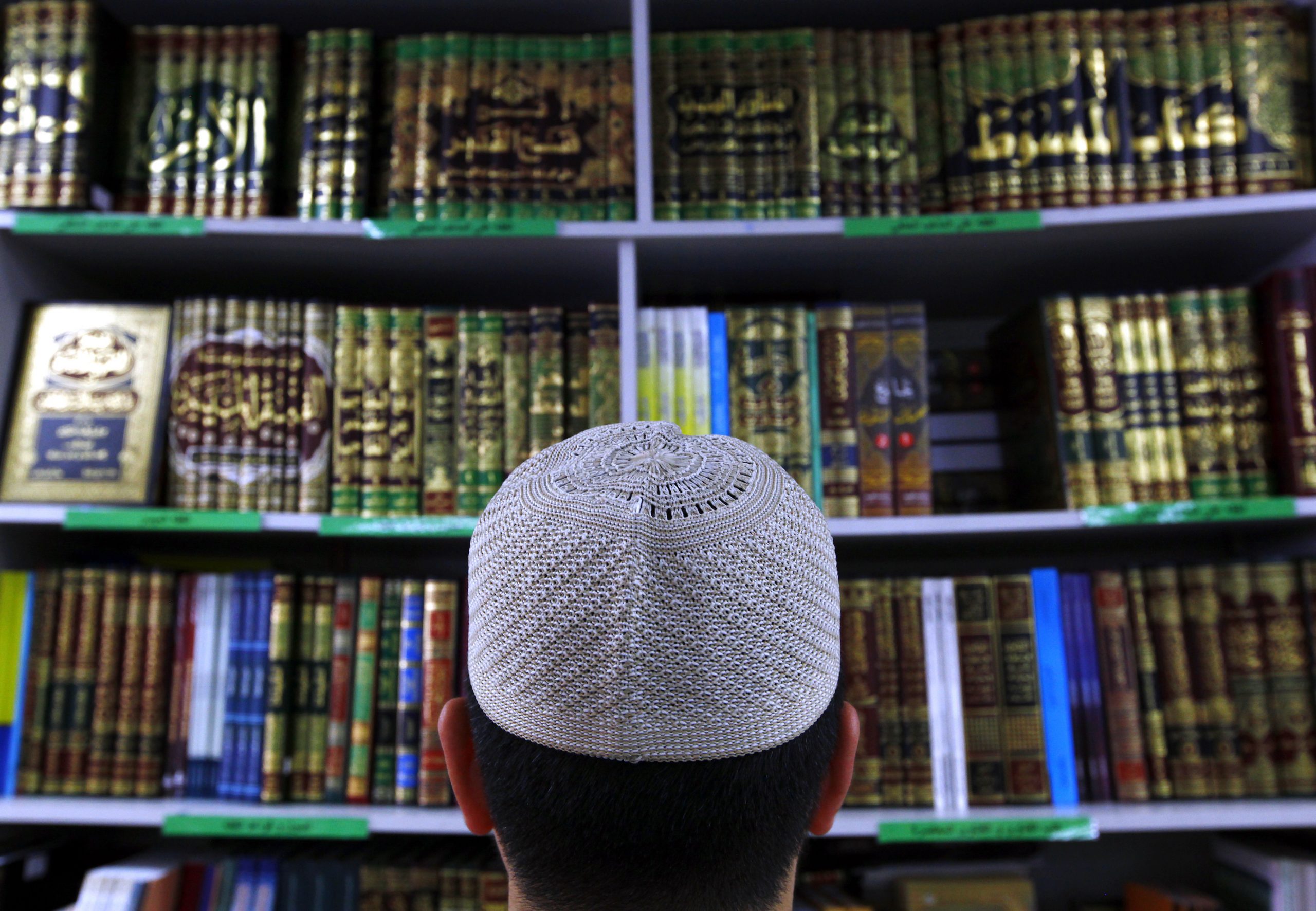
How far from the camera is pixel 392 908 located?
1.19 meters

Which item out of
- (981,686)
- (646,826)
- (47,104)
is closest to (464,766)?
(646,826)

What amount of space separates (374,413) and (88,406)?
449 mm

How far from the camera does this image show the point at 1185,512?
3.83 ft

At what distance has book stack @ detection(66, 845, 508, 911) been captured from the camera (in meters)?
1.16

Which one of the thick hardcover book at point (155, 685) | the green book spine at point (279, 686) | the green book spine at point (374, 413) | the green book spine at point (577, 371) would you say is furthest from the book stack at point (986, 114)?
the thick hardcover book at point (155, 685)

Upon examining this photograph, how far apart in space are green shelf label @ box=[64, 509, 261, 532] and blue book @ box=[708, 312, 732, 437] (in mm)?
691

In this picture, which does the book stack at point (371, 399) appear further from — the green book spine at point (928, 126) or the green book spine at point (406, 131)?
the green book spine at point (928, 126)

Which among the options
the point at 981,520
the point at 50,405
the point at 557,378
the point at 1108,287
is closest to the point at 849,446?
the point at 981,520

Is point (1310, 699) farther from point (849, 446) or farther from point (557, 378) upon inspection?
point (557, 378)

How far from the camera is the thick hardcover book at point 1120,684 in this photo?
46.0 inches

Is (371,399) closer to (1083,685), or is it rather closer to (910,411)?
(910,411)

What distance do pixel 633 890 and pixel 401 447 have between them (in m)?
0.90

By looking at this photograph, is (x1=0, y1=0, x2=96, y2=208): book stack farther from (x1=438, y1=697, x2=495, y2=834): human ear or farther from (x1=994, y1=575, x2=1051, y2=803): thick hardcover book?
(x1=994, y1=575, x2=1051, y2=803): thick hardcover book

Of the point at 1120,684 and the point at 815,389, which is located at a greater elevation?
the point at 815,389
